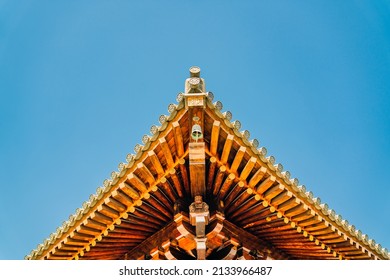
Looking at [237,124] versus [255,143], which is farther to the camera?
[255,143]

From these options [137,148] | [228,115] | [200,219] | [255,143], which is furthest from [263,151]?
[137,148]

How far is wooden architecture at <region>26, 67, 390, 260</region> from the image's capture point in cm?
666

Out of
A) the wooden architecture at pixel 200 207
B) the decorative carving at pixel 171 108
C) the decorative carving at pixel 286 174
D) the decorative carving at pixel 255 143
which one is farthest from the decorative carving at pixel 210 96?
the decorative carving at pixel 286 174

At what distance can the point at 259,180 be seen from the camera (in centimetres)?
720

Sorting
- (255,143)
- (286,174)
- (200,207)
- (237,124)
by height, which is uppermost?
(237,124)

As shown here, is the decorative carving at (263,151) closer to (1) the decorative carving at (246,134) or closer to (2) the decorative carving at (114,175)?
(1) the decorative carving at (246,134)

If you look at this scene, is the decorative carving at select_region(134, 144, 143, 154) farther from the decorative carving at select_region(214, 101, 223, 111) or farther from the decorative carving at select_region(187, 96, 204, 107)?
the decorative carving at select_region(214, 101, 223, 111)

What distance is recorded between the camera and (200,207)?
722cm

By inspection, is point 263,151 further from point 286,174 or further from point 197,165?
point 197,165

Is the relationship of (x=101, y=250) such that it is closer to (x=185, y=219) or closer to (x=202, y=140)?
(x=185, y=219)

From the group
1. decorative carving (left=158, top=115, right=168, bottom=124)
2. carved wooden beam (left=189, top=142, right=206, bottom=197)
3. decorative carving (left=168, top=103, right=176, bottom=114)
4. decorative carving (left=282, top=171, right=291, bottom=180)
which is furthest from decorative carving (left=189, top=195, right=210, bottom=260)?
decorative carving (left=168, top=103, right=176, bottom=114)

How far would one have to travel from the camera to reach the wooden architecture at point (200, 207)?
262 inches
